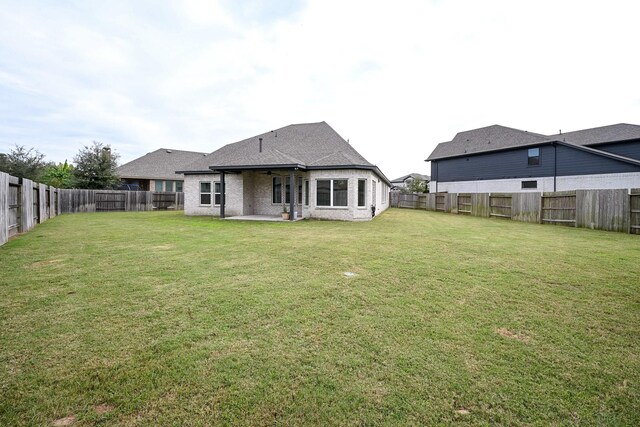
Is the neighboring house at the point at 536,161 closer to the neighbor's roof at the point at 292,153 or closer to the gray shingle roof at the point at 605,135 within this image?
the gray shingle roof at the point at 605,135

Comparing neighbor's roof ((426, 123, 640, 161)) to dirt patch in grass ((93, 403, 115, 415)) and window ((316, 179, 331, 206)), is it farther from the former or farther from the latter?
dirt patch in grass ((93, 403, 115, 415))

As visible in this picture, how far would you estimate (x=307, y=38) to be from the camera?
15.0 m

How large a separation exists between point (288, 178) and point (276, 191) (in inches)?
50.3

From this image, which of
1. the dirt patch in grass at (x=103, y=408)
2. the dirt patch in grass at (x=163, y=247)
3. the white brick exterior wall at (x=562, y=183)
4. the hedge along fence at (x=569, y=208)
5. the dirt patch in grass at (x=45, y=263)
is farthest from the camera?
the white brick exterior wall at (x=562, y=183)

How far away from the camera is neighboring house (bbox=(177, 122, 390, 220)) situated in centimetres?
1597

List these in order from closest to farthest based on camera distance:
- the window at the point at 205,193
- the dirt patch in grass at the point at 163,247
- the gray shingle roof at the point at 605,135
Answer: the dirt patch in grass at the point at 163,247 < the window at the point at 205,193 < the gray shingle roof at the point at 605,135

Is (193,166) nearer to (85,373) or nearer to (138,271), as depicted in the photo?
(138,271)

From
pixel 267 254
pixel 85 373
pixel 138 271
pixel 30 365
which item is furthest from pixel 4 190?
pixel 85 373

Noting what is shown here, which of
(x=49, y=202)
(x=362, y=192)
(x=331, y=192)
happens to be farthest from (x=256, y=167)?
(x=49, y=202)

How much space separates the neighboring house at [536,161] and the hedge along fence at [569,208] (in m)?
7.01

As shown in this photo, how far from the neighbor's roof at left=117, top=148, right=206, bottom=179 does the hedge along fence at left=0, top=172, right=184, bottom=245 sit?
20.6 feet

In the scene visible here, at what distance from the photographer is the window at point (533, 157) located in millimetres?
23984

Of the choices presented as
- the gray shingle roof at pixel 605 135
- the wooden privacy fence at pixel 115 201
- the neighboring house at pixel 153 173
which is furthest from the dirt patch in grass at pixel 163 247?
the gray shingle roof at pixel 605 135

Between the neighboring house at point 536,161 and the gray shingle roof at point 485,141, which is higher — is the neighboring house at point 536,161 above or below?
below
